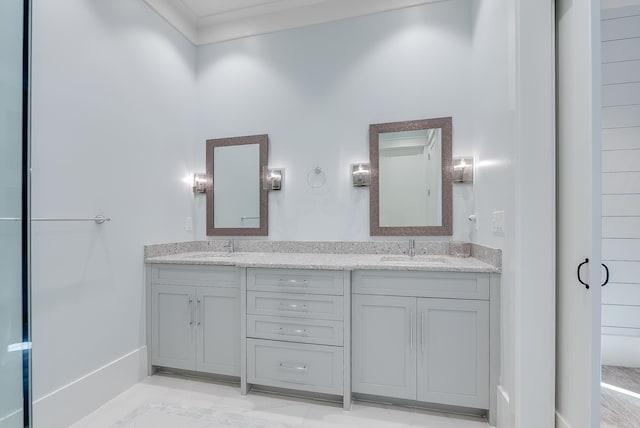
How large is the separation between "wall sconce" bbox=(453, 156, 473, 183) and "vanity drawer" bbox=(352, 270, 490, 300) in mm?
838

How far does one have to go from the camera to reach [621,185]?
7.47 feet

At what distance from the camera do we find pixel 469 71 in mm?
A: 2344

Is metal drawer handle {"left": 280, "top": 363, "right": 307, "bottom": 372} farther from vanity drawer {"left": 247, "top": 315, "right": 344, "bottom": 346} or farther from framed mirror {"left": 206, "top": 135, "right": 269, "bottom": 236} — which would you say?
framed mirror {"left": 206, "top": 135, "right": 269, "bottom": 236}

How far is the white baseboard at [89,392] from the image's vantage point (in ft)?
5.46

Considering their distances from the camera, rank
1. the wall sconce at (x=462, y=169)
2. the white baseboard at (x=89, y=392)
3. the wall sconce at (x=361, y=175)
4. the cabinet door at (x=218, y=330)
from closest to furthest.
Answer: the white baseboard at (x=89, y=392)
the cabinet door at (x=218, y=330)
the wall sconce at (x=462, y=169)
the wall sconce at (x=361, y=175)

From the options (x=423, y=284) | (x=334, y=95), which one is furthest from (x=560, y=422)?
(x=334, y=95)

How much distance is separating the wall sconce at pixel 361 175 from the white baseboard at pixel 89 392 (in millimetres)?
2136

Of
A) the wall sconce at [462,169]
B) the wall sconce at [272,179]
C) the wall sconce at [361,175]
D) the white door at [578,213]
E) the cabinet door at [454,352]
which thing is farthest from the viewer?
the wall sconce at [272,179]

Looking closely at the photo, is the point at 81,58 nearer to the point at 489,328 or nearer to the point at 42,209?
the point at 42,209

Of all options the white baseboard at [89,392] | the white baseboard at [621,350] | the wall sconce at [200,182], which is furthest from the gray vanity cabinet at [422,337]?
the wall sconce at [200,182]

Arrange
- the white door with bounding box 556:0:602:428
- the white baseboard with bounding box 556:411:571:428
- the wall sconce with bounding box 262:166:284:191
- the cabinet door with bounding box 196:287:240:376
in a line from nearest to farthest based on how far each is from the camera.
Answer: the white door with bounding box 556:0:602:428 < the white baseboard with bounding box 556:411:571:428 < the cabinet door with bounding box 196:287:240:376 < the wall sconce with bounding box 262:166:284:191

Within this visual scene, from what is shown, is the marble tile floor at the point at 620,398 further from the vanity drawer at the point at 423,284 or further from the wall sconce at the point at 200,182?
the wall sconce at the point at 200,182

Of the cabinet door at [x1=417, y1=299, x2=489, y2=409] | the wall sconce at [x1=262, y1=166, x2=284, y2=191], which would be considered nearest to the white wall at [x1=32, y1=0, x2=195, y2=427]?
the wall sconce at [x1=262, y1=166, x2=284, y2=191]
